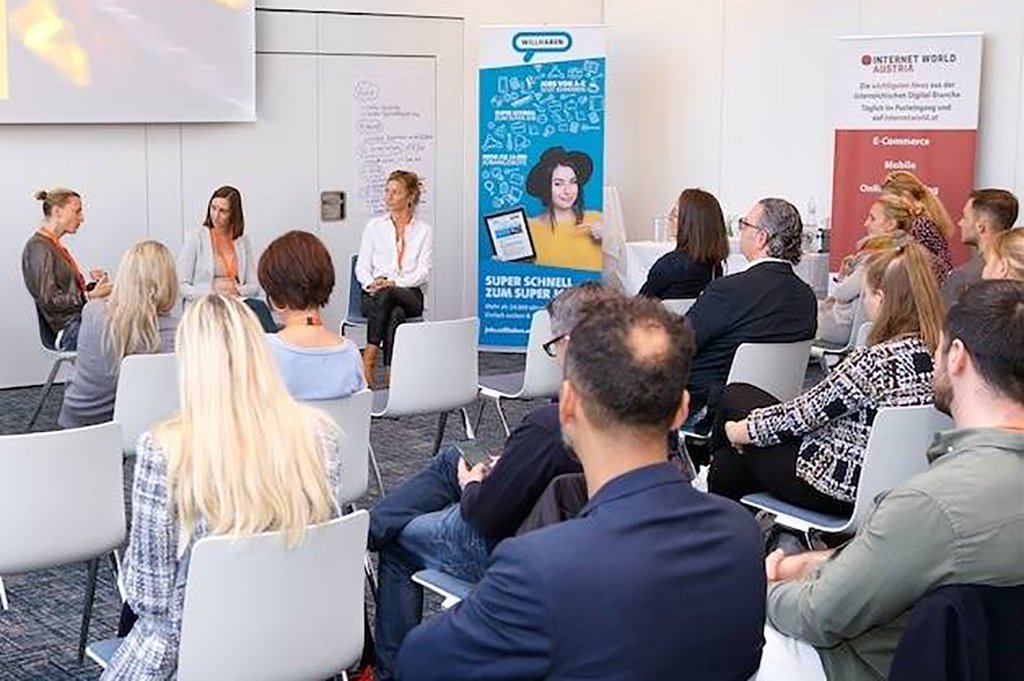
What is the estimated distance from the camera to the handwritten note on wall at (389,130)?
10.1m

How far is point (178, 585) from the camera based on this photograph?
2.91 metres

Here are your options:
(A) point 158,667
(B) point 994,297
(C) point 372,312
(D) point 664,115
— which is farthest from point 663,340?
(D) point 664,115

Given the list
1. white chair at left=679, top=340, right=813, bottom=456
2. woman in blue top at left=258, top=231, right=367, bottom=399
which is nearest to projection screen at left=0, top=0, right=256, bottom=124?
woman in blue top at left=258, top=231, right=367, bottom=399

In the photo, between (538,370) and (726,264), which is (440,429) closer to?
(538,370)

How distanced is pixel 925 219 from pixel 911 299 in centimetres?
319

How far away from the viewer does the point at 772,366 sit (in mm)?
5379

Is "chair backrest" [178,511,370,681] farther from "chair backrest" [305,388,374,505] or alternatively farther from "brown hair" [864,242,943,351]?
"brown hair" [864,242,943,351]

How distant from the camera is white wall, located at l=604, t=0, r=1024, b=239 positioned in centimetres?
886

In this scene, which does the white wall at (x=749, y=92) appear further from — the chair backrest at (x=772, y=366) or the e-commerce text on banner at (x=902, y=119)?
the chair backrest at (x=772, y=366)

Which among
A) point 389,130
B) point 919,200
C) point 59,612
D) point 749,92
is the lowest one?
point 59,612

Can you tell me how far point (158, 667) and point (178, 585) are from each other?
0.17m

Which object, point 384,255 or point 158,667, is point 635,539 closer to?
point 158,667

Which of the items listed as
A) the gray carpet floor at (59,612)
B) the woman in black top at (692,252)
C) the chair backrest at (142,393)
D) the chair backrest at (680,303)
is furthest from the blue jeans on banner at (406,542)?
the woman in black top at (692,252)

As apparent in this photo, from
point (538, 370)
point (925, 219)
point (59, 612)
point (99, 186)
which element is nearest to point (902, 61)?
point (925, 219)
